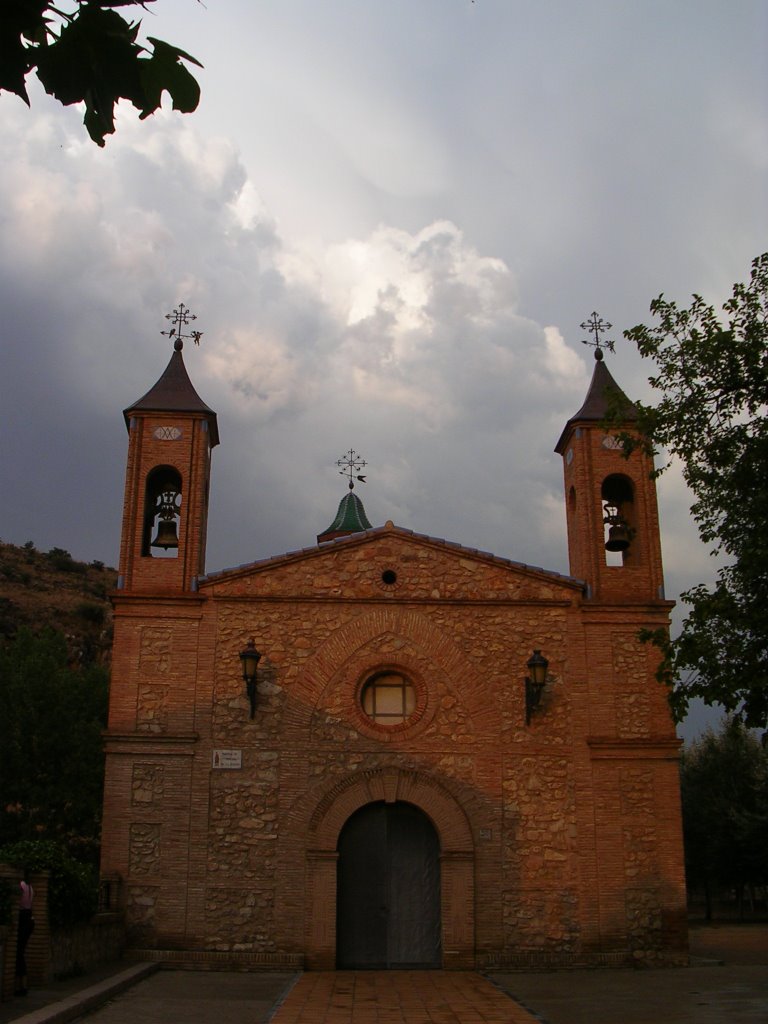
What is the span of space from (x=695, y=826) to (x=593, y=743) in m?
19.1

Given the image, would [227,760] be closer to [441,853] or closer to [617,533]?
[441,853]

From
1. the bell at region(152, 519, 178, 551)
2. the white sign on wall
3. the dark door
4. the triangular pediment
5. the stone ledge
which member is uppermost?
the bell at region(152, 519, 178, 551)

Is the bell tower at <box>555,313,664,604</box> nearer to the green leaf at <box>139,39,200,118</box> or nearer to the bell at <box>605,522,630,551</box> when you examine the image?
the bell at <box>605,522,630,551</box>

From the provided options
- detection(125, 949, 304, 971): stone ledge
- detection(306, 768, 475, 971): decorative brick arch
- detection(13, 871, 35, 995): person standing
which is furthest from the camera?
detection(306, 768, 475, 971): decorative brick arch

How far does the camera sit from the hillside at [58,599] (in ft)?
148

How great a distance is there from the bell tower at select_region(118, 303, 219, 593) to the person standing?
645 centimetres

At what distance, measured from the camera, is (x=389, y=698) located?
1719 centimetres

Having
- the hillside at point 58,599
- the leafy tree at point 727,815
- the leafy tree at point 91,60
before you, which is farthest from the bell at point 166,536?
the hillside at point 58,599

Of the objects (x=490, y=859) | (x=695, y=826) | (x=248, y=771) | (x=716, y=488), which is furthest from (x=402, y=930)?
(x=695, y=826)

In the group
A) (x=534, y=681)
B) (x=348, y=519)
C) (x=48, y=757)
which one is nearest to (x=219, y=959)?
(x=534, y=681)

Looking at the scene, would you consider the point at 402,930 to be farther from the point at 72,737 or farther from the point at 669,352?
the point at 72,737

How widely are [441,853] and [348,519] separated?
1851cm

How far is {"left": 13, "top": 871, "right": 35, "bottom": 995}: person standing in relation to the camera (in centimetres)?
Result: 1091

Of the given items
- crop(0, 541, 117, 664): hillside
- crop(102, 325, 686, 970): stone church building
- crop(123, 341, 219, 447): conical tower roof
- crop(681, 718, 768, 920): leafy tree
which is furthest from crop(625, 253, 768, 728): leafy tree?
crop(0, 541, 117, 664): hillside
